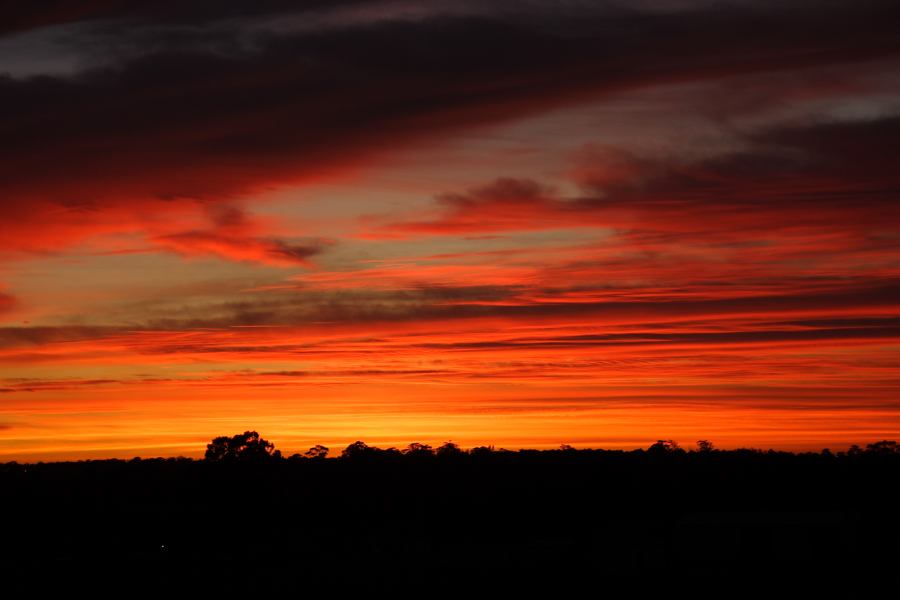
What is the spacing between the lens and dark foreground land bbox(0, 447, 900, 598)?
53.5 metres

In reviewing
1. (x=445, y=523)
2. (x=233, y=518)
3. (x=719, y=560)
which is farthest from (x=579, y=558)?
(x=233, y=518)

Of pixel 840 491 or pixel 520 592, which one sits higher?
pixel 840 491

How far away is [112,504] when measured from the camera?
10362cm

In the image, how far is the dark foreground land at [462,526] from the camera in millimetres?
53469

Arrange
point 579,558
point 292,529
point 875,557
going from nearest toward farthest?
point 875,557 < point 579,558 < point 292,529

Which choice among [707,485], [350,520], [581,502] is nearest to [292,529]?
[350,520]

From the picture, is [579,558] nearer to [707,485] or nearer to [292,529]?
Result: [292,529]

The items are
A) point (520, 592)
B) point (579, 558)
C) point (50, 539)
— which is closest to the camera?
point (520, 592)

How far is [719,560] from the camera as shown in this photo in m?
58.0

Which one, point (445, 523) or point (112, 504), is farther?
point (112, 504)

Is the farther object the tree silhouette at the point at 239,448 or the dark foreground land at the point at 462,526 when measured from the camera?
the tree silhouette at the point at 239,448

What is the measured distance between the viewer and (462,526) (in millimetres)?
91812

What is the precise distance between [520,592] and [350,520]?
50.6 m

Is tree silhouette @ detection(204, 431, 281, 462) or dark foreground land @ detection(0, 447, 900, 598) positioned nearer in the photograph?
dark foreground land @ detection(0, 447, 900, 598)
